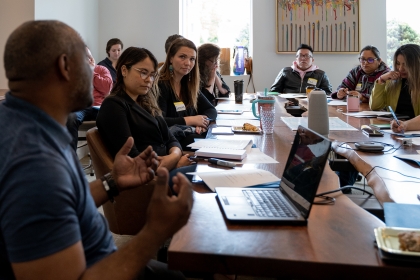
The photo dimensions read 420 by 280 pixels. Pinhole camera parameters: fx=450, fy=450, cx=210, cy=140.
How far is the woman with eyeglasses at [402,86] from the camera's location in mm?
3168

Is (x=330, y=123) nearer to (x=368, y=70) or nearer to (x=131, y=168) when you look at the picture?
(x=131, y=168)

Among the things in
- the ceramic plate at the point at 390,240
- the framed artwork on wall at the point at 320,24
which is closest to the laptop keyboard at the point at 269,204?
the ceramic plate at the point at 390,240

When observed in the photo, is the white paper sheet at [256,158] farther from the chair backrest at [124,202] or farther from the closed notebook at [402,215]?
the closed notebook at [402,215]

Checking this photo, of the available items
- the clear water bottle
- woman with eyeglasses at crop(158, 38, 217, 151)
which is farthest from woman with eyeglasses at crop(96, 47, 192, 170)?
the clear water bottle

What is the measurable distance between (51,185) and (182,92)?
260 centimetres

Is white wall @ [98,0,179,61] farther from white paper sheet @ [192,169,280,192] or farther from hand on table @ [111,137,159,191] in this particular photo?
hand on table @ [111,137,159,191]

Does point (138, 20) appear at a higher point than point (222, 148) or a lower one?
higher

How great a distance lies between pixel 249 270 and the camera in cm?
91

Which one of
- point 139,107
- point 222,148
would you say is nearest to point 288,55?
point 139,107

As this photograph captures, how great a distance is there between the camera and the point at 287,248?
37.5 inches

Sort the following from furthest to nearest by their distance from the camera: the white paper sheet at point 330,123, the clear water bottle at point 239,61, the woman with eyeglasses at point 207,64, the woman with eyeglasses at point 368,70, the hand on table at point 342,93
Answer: the clear water bottle at point 239,61, the woman with eyeglasses at point 368,70, the hand on table at point 342,93, the woman with eyeglasses at point 207,64, the white paper sheet at point 330,123

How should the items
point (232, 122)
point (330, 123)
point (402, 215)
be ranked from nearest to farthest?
point (402, 215) → point (330, 123) → point (232, 122)

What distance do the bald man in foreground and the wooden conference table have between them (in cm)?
9

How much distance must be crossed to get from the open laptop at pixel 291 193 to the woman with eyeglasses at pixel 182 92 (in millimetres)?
1627
